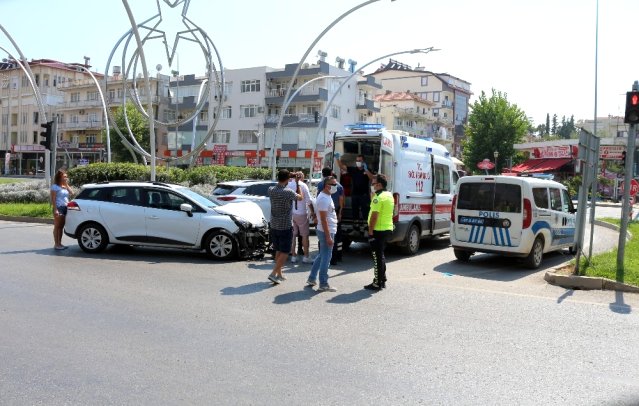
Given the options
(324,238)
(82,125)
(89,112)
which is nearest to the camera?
(324,238)

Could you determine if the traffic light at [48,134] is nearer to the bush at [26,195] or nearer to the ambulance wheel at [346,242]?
the bush at [26,195]

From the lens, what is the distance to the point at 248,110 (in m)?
68.4

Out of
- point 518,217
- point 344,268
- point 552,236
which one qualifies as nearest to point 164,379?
point 344,268

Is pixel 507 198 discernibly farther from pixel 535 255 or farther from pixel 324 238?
pixel 324 238

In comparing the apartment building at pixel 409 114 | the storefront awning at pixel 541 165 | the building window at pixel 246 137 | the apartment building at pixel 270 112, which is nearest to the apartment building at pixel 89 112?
the apartment building at pixel 270 112

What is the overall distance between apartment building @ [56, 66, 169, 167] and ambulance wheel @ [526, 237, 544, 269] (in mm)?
67126

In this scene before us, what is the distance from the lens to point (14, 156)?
84.8 meters

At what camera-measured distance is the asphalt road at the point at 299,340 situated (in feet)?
14.9

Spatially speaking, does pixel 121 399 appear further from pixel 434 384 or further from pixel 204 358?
pixel 434 384

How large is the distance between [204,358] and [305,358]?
904mm

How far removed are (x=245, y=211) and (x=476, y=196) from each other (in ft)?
15.3

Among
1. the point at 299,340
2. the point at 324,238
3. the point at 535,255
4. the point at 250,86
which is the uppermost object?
the point at 250,86

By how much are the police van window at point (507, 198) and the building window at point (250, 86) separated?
58.5 metres

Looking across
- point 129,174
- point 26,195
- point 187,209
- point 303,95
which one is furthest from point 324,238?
point 303,95
